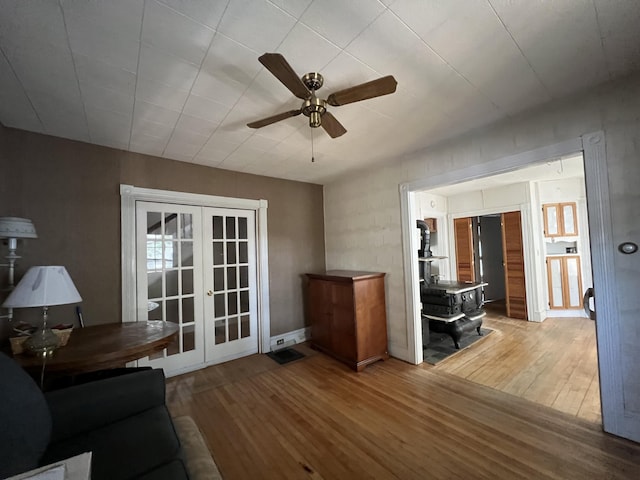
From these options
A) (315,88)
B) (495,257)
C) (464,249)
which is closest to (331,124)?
(315,88)

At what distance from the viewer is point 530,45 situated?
1462 millimetres

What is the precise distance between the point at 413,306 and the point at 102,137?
11.9ft

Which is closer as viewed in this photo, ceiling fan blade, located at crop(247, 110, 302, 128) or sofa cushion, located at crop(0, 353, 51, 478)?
sofa cushion, located at crop(0, 353, 51, 478)

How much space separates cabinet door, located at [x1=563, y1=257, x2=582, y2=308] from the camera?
464 cm

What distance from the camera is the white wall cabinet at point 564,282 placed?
4.65 meters

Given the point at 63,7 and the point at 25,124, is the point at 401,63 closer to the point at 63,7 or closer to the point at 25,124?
the point at 63,7

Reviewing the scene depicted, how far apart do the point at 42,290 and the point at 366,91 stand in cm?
241

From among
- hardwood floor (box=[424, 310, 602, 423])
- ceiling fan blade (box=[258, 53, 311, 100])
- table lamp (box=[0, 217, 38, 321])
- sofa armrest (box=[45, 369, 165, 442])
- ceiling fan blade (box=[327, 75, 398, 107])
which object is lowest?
hardwood floor (box=[424, 310, 602, 423])

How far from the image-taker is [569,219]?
4.72 m

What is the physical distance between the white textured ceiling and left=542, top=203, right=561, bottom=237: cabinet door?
3757mm

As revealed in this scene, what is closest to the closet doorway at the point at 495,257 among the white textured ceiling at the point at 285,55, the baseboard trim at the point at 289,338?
the baseboard trim at the point at 289,338

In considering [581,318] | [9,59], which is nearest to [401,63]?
[9,59]

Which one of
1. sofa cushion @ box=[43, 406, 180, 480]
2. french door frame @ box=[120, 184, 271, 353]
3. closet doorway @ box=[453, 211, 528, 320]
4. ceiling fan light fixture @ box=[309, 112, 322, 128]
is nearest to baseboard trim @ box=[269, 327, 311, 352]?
french door frame @ box=[120, 184, 271, 353]

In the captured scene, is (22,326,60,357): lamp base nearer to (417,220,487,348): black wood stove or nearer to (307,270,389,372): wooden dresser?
(307,270,389,372): wooden dresser
